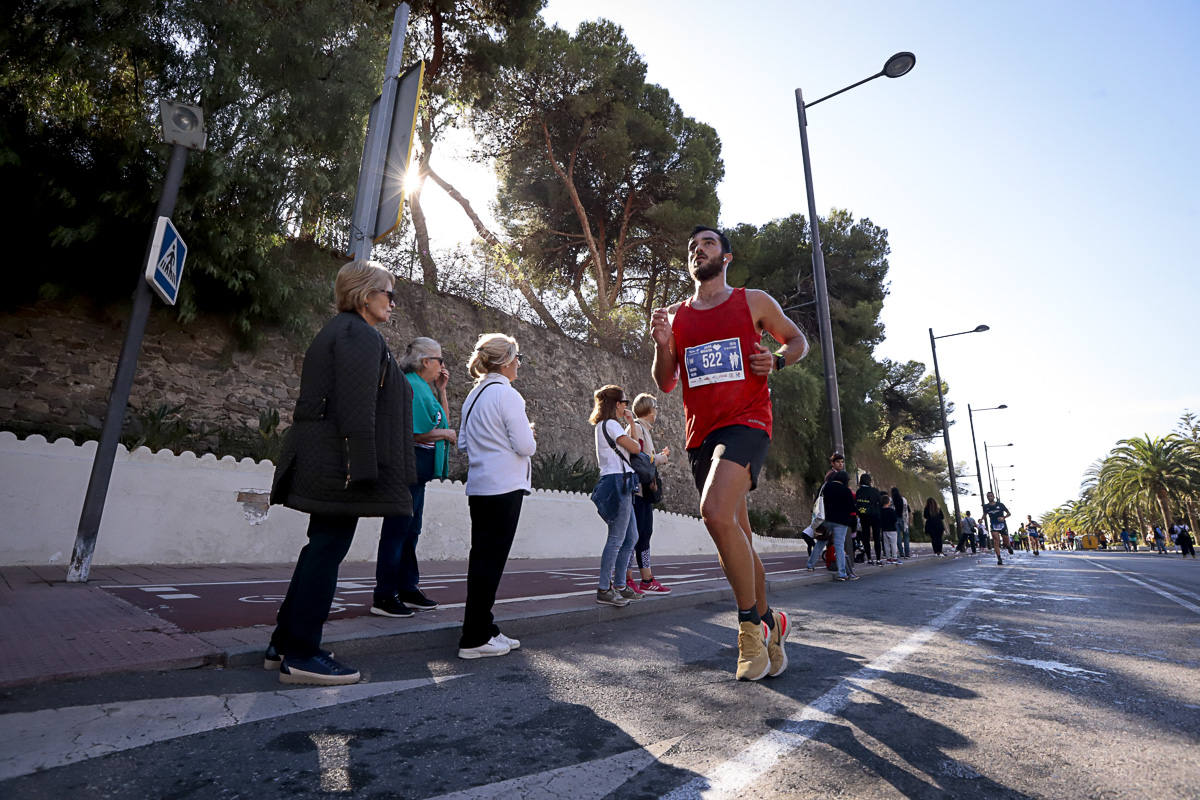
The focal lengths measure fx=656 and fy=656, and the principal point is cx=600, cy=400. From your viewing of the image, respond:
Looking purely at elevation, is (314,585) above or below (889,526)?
below

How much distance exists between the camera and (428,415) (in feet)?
15.5

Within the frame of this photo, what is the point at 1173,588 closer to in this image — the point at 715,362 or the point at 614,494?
the point at 614,494

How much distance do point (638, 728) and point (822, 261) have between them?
1239 cm

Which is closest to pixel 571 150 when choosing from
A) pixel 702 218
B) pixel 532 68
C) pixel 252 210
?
pixel 532 68

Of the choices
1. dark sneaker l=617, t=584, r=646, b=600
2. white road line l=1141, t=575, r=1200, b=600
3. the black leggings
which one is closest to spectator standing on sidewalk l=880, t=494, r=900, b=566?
white road line l=1141, t=575, r=1200, b=600

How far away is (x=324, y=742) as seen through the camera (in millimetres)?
2178

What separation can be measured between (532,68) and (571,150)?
3.11m

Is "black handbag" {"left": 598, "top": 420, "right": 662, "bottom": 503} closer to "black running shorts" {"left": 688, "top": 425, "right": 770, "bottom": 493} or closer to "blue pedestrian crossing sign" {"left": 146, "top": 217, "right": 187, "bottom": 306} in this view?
"black running shorts" {"left": 688, "top": 425, "right": 770, "bottom": 493}

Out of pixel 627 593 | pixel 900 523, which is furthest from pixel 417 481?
pixel 900 523

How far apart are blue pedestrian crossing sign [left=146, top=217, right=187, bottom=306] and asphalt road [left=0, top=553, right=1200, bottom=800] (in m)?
3.95

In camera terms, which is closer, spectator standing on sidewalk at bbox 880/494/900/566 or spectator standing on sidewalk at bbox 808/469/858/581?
spectator standing on sidewalk at bbox 808/469/858/581

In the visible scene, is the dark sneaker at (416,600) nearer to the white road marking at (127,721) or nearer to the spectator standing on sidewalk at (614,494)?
the spectator standing on sidewalk at (614,494)

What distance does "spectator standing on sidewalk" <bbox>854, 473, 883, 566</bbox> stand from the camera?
12.4m

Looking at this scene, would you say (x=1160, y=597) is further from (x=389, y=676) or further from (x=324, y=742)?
(x=324, y=742)
